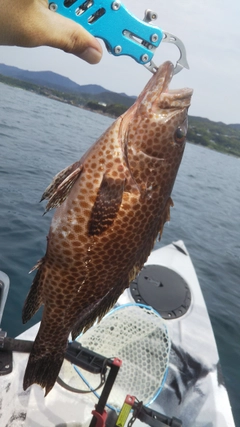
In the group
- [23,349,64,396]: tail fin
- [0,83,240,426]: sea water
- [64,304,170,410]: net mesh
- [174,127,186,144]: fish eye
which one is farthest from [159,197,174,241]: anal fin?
[0,83,240,426]: sea water

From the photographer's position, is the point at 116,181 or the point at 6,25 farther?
the point at 116,181

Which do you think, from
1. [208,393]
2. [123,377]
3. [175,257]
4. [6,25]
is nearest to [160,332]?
[123,377]

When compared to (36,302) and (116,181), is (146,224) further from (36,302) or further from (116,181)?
(36,302)

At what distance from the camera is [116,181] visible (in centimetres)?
246

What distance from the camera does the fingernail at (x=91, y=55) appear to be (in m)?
2.19

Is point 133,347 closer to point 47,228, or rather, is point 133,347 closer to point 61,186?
point 61,186

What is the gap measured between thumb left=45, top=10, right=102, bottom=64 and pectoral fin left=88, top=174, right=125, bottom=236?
2.59 ft

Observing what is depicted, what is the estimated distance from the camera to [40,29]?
1.97m

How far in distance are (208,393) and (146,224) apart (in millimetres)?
3848

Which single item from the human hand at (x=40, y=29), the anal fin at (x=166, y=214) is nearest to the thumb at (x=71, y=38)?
the human hand at (x=40, y=29)

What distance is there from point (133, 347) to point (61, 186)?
3565 millimetres

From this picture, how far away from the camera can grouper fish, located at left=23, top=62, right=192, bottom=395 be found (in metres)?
2.39

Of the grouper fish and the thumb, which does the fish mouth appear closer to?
the grouper fish

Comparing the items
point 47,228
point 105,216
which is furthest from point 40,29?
point 47,228
